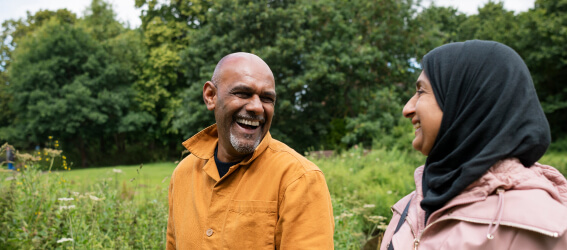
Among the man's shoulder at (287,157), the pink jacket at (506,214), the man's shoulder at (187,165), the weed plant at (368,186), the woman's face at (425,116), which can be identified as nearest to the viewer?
the pink jacket at (506,214)

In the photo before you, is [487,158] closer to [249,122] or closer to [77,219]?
[249,122]

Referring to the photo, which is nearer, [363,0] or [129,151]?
[363,0]

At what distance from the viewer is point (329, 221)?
194 cm

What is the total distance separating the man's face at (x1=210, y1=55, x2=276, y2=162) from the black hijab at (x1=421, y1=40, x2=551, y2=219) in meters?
0.89

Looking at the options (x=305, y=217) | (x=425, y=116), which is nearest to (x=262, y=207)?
(x=305, y=217)

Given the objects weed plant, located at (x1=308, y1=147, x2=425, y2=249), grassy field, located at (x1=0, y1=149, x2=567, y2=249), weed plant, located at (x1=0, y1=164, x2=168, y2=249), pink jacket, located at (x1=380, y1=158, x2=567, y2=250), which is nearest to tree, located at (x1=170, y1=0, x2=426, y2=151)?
weed plant, located at (x1=308, y1=147, x2=425, y2=249)

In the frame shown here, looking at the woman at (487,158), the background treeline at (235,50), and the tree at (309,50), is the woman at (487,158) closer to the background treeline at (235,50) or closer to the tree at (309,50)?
the background treeline at (235,50)

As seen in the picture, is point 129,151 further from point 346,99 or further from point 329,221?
point 329,221

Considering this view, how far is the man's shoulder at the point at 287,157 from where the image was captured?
1993 mm

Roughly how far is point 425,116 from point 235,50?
1887cm

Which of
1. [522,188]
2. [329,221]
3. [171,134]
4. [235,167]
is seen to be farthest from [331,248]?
[171,134]

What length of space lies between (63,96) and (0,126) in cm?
847

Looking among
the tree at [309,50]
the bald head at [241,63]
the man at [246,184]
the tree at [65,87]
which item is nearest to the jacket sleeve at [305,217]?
the man at [246,184]

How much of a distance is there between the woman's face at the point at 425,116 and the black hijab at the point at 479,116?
0.03 meters
